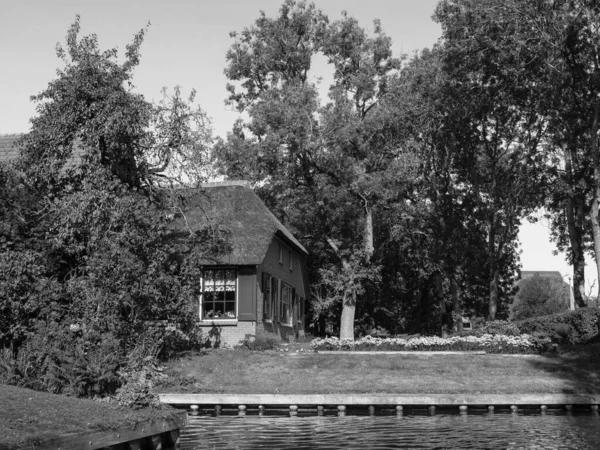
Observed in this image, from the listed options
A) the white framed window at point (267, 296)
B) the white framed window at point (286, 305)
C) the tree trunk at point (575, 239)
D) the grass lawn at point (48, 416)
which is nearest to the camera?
the grass lawn at point (48, 416)

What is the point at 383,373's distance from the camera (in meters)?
24.8

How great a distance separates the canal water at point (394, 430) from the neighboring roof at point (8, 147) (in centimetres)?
1462

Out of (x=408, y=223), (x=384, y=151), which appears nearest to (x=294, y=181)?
(x=384, y=151)

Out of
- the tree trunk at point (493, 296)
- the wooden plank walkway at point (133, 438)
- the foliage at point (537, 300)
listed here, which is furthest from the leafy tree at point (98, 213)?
the foliage at point (537, 300)

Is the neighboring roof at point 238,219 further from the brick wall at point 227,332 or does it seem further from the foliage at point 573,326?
the foliage at point 573,326

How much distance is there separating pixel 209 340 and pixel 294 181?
13.5 meters

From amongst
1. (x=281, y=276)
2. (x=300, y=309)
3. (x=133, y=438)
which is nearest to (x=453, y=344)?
(x=281, y=276)

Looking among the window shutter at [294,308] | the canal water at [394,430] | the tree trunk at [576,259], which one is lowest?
the canal water at [394,430]

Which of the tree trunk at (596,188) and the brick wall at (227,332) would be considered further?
the brick wall at (227,332)

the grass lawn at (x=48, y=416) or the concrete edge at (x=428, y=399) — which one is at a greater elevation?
the grass lawn at (x=48, y=416)

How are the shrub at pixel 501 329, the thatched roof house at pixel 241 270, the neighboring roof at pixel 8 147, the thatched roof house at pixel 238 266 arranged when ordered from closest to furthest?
the neighboring roof at pixel 8 147, the shrub at pixel 501 329, the thatched roof house at pixel 238 266, the thatched roof house at pixel 241 270

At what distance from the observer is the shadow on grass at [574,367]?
23484 mm

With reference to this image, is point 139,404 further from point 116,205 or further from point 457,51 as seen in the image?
point 457,51

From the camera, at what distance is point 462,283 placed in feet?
195
